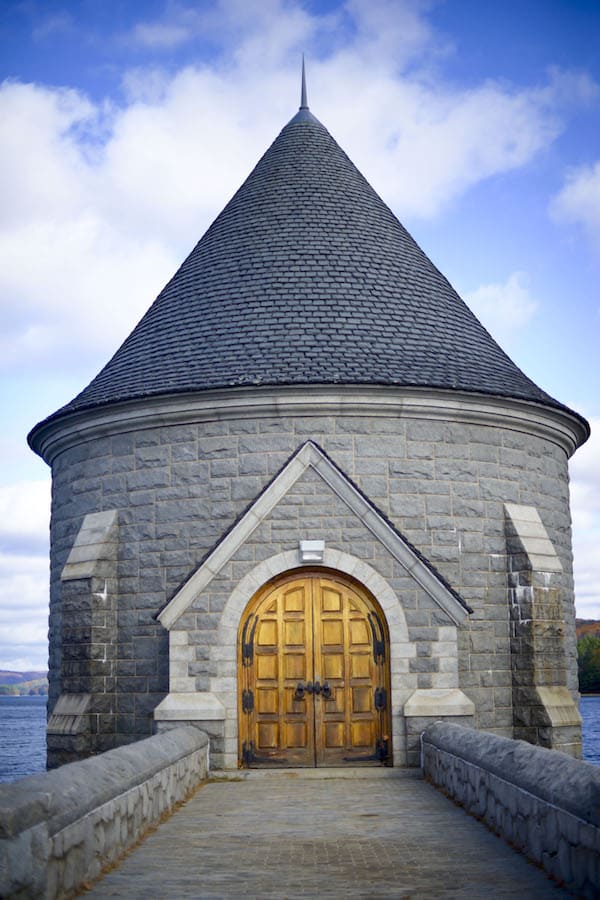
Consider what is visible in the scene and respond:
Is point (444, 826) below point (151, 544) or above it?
below

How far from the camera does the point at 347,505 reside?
1256 centimetres

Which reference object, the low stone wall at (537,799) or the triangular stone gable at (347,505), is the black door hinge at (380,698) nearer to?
the triangular stone gable at (347,505)

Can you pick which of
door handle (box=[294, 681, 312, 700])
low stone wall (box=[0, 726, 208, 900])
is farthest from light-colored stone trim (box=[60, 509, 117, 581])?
low stone wall (box=[0, 726, 208, 900])

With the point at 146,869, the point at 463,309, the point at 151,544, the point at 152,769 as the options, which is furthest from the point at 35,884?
the point at 463,309

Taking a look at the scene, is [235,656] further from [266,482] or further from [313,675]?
[266,482]

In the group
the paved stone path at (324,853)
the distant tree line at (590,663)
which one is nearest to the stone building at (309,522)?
the paved stone path at (324,853)

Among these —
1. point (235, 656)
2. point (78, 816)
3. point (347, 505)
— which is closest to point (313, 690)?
point (235, 656)

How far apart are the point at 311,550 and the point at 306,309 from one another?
3.58 metres

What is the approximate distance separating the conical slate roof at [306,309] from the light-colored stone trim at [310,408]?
16 centimetres

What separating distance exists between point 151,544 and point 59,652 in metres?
2.57

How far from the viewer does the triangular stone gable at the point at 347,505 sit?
12211mm

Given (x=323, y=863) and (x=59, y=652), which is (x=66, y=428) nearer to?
(x=59, y=652)

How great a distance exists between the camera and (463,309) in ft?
52.8

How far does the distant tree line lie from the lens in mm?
67312
